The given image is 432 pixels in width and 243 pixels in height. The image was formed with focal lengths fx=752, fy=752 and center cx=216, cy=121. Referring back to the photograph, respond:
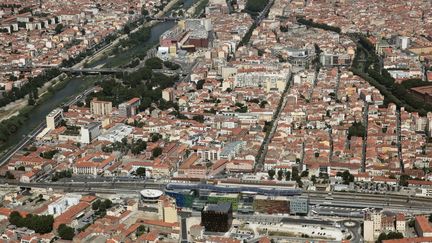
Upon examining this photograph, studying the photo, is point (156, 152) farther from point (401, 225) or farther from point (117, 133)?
point (401, 225)

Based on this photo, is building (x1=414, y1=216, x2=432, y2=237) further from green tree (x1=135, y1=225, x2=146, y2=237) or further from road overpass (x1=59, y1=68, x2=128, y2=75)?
road overpass (x1=59, y1=68, x2=128, y2=75)

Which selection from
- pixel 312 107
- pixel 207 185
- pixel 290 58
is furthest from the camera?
pixel 290 58

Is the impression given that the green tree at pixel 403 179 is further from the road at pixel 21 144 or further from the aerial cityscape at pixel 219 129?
the road at pixel 21 144

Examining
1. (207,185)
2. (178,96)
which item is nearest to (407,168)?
(207,185)

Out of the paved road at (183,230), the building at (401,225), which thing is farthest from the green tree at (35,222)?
the building at (401,225)

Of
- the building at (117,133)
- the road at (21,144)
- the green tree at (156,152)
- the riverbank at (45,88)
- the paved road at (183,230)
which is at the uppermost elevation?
the paved road at (183,230)

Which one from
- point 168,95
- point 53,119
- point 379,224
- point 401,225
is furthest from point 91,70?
point 401,225

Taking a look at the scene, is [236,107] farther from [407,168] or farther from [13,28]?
[13,28]
